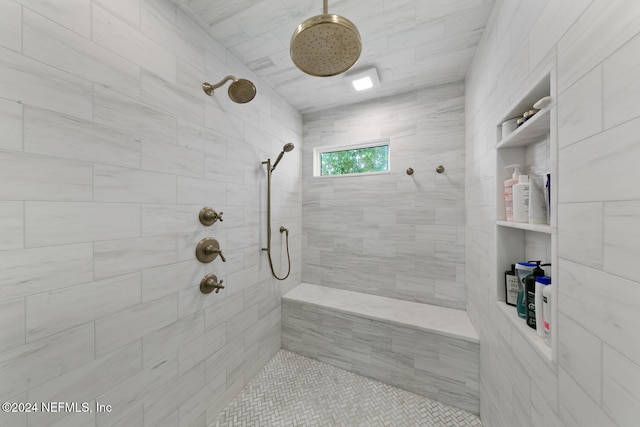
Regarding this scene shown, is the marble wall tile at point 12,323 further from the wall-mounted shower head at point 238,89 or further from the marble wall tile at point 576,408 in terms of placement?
the marble wall tile at point 576,408

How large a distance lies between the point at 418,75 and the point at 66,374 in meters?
2.51

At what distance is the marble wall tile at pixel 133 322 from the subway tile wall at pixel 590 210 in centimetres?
151

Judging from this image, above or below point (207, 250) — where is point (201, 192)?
above

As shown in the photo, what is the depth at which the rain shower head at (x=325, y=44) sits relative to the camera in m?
0.76

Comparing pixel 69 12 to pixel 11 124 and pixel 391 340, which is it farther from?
pixel 391 340

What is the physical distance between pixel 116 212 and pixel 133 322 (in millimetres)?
484

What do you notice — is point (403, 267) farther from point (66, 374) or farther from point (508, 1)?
point (66, 374)

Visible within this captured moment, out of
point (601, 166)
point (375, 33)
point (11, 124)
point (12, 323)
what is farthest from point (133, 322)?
point (375, 33)

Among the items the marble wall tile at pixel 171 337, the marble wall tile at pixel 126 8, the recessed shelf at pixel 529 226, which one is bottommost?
the marble wall tile at pixel 171 337

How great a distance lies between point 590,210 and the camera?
0.53m

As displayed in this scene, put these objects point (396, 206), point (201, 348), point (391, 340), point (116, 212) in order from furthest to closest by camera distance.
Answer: point (396, 206)
point (391, 340)
point (201, 348)
point (116, 212)

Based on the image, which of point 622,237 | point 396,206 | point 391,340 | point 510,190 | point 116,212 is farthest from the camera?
point 396,206

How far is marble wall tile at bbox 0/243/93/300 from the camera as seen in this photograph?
66 centimetres

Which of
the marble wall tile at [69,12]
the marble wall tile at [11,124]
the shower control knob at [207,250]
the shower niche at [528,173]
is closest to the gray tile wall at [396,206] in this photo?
the shower niche at [528,173]
